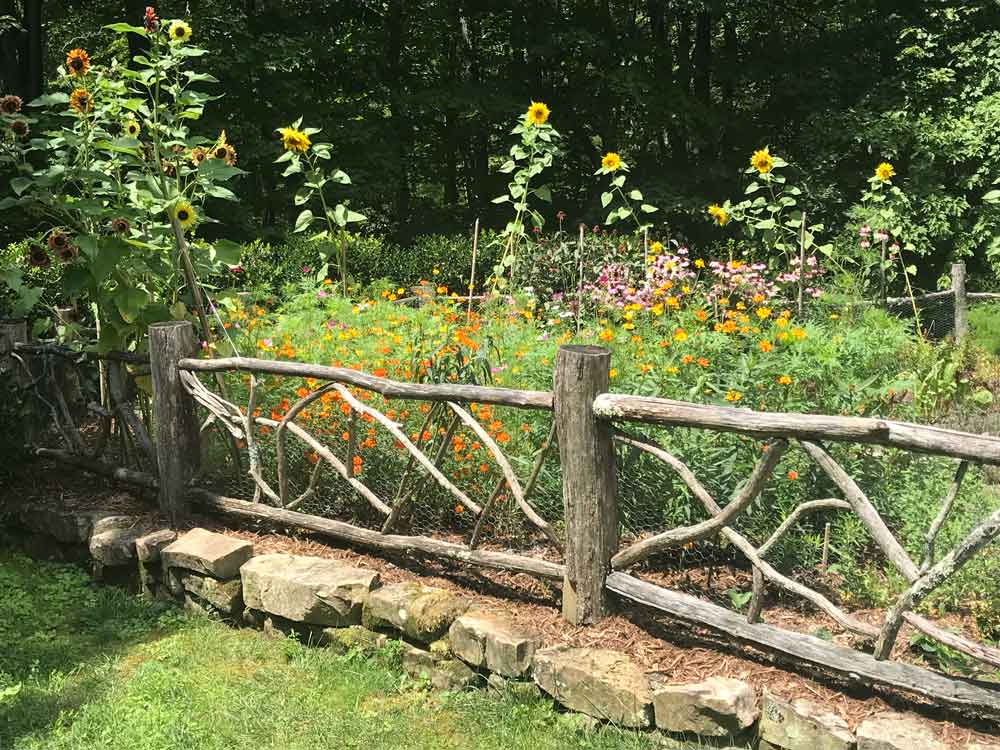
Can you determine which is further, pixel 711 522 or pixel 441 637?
pixel 441 637

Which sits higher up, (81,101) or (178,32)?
(178,32)

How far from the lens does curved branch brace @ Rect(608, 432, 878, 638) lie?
9.96 feet

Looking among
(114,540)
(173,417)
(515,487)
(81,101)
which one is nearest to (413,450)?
(515,487)

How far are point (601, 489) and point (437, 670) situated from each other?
0.98 metres

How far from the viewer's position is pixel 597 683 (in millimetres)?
3230

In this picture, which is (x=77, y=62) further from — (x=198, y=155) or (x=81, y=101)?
(x=198, y=155)

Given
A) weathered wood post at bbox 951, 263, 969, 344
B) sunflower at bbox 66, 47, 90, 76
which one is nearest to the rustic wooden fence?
sunflower at bbox 66, 47, 90, 76

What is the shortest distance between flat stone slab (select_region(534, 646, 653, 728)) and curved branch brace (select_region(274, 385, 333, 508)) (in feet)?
5.01

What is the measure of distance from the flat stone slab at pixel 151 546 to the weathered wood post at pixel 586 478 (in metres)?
2.11

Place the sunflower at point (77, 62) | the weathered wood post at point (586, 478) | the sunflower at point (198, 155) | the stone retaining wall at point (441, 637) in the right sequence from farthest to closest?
the sunflower at point (198, 155), the sunflower at point (77, 62), the weathered wood post at point (586, 478), the stone retaining wall at point (441, 637)

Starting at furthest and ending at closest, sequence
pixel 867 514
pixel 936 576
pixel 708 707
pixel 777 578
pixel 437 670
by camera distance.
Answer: pixel 437 670 → pixel 777 578 → pixel 708 707 → pixel 867 514 → pixel 936 576

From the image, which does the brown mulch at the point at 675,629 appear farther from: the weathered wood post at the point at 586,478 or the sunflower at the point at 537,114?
the sunflower at the point at 537,114

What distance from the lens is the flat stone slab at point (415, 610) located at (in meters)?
3.70

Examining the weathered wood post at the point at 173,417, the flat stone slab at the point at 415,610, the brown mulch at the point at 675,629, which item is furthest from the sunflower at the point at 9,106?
the flat stone slab at the point at 415,610
